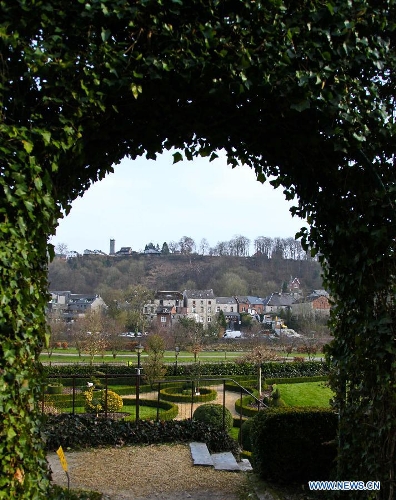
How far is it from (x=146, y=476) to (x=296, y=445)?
2.10 m

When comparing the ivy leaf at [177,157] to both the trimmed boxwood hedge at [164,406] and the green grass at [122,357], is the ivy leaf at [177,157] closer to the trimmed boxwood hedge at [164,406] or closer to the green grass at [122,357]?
the trimmed boxwood hedge at [164,406]

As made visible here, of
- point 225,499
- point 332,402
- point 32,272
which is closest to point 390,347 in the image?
point 332,402

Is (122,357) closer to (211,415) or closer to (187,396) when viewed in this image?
(187,396)

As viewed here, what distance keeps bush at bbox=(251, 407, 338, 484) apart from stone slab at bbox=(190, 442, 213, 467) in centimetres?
129

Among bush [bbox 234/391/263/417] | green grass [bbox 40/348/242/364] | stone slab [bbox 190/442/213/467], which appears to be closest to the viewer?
stone slab [bbox 190/442/213/467]

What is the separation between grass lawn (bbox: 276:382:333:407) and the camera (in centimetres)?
1944

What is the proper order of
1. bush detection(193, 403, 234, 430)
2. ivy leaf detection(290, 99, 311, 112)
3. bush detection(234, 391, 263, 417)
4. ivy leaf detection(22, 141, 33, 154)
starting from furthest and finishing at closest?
bush detection(234, 391, 263, 417)
bush detection(193, 403, 234, 430)
ivy leaf detection(290, 99, 311, 112)
ivy leaf detection(22, 141, 33, 154)

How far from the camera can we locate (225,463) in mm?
6840

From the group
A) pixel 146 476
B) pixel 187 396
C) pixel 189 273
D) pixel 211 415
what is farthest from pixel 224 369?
pixel 189 273

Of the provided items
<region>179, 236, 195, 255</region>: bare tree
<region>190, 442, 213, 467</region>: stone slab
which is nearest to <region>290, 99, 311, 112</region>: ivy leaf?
<region>190, 442, 213, 467</region>: stone slab

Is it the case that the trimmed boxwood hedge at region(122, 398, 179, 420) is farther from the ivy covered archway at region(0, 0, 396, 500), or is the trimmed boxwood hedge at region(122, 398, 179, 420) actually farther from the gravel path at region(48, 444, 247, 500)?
the ivy covered archway at region(0, 0, 396, 500)

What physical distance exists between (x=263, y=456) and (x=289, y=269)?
2556 inches

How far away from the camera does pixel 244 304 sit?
64688 millimetres

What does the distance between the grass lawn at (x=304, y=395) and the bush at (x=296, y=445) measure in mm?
13705
